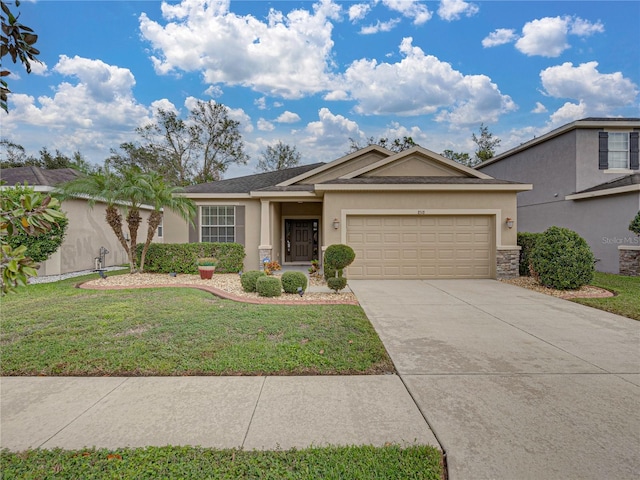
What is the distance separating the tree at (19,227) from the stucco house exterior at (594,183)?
15.2m

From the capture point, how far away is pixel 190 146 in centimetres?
2912

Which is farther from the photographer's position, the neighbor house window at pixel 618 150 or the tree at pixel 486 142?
the tree at pixel 486 142

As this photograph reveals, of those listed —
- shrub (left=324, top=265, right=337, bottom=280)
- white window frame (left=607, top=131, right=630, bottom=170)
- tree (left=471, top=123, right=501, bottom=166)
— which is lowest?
shrub (left=324, top=265, right=337, bottom=280)

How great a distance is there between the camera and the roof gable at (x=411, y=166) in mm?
11891

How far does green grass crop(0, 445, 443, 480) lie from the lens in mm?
2160

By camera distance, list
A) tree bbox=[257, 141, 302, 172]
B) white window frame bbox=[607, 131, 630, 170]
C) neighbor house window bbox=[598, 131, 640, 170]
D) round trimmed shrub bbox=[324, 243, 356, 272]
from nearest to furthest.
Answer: round trimmed shrub bbox=[324, 243, 356, 272] → neighbor house window bbox=[598, 131, 640, 170] → white window frame bbox=[607, 131, 630, 170] → tree bbox=[257, 141, 302, 172]

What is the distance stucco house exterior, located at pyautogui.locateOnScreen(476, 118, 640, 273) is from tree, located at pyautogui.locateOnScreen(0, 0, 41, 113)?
15203 millimetres

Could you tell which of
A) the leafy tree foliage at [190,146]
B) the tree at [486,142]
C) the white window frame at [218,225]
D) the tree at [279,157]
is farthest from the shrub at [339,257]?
the tree at [486,142]

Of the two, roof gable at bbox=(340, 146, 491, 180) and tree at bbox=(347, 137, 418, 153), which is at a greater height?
tree at bbox=(347, 137, 418, 153)

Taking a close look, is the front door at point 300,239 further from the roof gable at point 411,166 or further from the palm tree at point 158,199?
the palm tree at point 158,199

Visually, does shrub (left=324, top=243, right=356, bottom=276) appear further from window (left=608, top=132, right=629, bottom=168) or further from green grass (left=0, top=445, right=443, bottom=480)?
window (left=608, top=132, right=629, bottom=168)

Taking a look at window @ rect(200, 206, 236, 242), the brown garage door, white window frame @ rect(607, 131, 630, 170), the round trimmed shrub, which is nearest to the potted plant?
window @ rect(200, 206, 236, 242)

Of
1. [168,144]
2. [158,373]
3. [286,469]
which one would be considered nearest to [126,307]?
[158,373]

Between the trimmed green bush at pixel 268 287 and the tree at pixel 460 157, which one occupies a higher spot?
the tree at pixel 460 157
